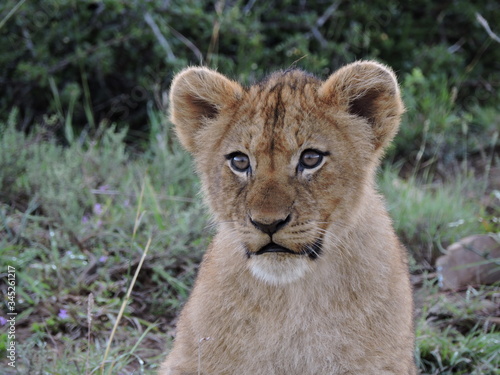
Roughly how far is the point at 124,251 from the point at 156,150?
4.58ft

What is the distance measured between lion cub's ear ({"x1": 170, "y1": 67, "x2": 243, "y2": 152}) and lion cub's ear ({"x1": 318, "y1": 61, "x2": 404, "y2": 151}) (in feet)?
1.47

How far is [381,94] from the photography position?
11.0 feet

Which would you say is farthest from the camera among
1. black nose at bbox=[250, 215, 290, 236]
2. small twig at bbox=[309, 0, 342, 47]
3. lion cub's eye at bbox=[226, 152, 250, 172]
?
small twig at bbox=[309, 0, 342, 47]

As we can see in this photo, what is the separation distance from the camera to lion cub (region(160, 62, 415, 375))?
3.09 meters

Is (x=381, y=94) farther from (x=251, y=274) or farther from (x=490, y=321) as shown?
(x=490, y=321)

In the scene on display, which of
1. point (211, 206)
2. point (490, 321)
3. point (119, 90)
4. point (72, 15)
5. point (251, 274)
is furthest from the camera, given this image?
point (119, 90)

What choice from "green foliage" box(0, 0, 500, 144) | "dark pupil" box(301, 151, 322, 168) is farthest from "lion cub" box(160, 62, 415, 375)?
"green foliage" box(0, 0, 500, 144)

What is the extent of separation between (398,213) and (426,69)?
2.83 meters

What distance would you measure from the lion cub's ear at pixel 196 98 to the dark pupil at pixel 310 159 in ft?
1.68

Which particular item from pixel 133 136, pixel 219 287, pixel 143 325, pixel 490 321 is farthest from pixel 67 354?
pixel 133 136

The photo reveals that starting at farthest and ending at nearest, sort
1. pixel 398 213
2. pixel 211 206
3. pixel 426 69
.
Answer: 1. pixel 426 69
2. pixel 398 213
3. pixel 211 206

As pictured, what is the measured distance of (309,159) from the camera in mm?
3141

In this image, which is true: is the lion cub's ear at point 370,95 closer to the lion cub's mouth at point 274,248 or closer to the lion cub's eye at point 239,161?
the lion cub's eye at point 239,161

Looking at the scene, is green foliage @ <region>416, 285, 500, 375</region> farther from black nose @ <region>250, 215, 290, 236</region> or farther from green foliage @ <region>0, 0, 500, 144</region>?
green foliage @ <region>0, 0, 500, 144</region>
